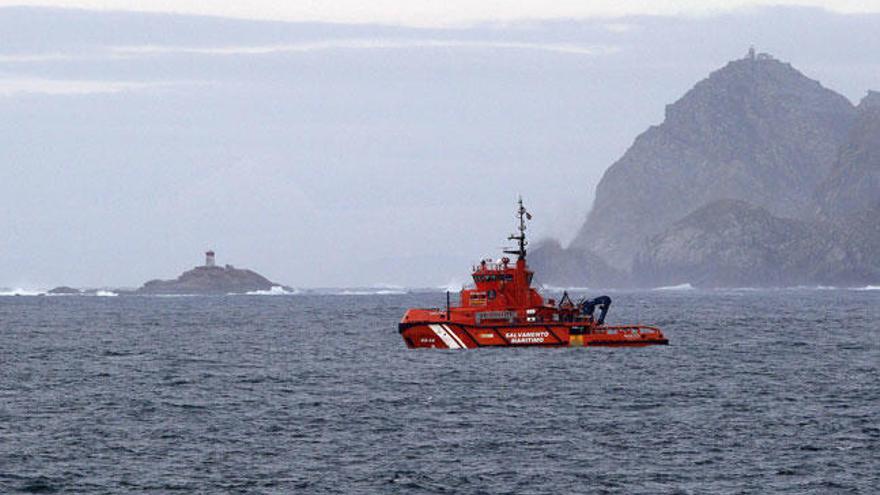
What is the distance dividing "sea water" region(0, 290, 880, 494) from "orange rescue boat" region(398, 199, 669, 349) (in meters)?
1.14

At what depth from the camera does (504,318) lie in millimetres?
87375

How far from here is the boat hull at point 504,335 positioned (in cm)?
8744

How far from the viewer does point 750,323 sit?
145125 mm

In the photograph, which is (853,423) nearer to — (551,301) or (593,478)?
(593,478)

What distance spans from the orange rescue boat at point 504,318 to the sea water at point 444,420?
1139mm

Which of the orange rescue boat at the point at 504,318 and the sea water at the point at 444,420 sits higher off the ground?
the orange rescue boat at the point at 504,318

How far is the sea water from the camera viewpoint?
147 feet

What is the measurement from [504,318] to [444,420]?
3006cm

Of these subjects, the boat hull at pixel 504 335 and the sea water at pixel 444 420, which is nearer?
the sea water at pixel 444 420

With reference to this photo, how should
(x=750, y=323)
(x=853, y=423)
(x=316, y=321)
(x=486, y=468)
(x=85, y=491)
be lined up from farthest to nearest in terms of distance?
(x=316, y=321) < (x=750, y=323) < (x=853, y=423) < (x=486, y=468) < (x=85, y=491)

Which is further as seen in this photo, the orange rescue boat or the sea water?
the orange rescue boat

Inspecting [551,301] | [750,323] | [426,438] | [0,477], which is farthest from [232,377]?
[750,323]

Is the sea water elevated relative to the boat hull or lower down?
lower down

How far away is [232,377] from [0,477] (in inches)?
1317
